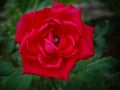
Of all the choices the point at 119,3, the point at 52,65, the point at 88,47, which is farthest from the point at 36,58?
the point at 119,3

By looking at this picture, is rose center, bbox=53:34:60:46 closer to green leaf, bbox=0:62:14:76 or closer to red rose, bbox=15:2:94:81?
red rose, bbox=15:2:94:81

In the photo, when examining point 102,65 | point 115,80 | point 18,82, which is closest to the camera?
point 18,82

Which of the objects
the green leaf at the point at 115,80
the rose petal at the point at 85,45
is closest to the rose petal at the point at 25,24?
the rose petal at the point at 85,45

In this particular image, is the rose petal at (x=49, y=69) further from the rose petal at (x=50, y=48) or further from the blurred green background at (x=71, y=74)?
the blurred green background at (x=71, y=74)

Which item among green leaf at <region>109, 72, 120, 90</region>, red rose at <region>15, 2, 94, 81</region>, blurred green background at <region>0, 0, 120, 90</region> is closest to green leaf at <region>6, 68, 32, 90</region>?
blurred green background at <region>0, 0, 120, 90</region>

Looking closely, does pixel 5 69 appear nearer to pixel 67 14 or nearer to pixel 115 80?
pixel 67 14

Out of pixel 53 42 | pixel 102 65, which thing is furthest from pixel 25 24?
pixel 102 65
